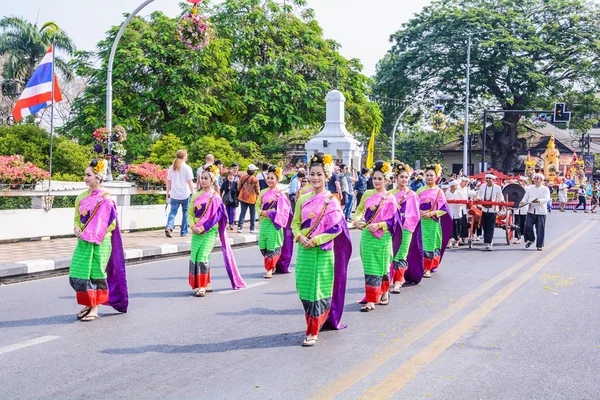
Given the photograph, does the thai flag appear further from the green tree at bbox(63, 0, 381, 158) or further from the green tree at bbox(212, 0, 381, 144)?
the green tree at bbox(212, 0, 381, 144)

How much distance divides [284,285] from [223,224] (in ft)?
4.65

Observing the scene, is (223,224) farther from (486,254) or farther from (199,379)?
(486,254)

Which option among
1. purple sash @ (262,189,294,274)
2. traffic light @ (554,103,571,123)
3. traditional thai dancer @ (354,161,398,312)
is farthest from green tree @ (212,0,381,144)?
traditional thai dancer @ (354,161,398,312)

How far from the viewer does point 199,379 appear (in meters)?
4.98

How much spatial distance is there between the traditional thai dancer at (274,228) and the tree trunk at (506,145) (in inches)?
1536

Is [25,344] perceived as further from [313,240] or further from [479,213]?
[479,213]

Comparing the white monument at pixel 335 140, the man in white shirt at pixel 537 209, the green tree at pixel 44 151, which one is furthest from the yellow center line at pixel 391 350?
the green tree at pixel 44 151

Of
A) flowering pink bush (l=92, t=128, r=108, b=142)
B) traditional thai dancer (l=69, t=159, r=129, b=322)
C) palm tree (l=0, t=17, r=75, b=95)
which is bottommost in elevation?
traditional thai dancer (l=69, t=159, r=129, b=322)

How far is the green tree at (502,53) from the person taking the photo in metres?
43.1

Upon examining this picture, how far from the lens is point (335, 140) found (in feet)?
82.6

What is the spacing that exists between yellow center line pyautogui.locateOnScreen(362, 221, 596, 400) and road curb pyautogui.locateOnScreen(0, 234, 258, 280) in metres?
5.90

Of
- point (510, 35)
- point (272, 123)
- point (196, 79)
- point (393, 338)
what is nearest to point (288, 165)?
point (272, 123)

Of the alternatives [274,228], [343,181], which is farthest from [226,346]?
[343,181]

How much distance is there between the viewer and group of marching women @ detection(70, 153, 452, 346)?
6.25m
